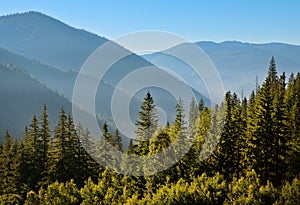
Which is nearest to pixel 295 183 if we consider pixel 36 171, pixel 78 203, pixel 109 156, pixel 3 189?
pixel 78 203

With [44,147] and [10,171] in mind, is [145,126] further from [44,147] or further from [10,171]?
[10,171]

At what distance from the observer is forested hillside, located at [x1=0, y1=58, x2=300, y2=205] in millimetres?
30141

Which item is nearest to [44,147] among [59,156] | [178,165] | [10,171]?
[59,156]

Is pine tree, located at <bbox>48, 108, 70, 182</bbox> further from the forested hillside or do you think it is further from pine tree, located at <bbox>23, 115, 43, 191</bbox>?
pine tree, located at <bbox>23, 115, 43, 191</bbox>

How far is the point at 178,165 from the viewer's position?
36750 mm

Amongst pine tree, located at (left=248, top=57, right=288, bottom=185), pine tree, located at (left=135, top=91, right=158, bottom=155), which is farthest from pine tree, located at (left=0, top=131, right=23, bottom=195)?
pine tree, located at (left=248, top=57, right=288, bottom=185)

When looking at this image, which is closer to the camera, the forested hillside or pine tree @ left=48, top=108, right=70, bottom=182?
the forested hillside

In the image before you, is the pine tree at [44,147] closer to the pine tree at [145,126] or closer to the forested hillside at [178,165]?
the forested hillside at [178,165]

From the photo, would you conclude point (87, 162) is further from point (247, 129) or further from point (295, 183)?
point (295, 183)

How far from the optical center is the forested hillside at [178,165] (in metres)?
30.1

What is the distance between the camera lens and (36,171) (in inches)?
1892

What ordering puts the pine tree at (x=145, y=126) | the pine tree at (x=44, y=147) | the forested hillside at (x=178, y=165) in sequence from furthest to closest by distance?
1. the pine tree at (x=44, y=147)
2. the pine tree at (x=145, y=126)
3. the forested hillside at (x=178, y=165)

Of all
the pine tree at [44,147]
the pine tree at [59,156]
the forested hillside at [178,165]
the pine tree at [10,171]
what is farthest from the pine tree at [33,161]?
the pine tree at [59,156]

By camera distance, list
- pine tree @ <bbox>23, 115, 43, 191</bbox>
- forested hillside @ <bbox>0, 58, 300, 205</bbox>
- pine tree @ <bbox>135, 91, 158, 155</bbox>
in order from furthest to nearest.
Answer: pine tree @ <bbox>23, 115, 43, 191</bbox>, pine tree @ <bbox>135, 91, 158, 155</bbox>, forested hillside @ <bbox>0, 58, 300, 205</bbox>
